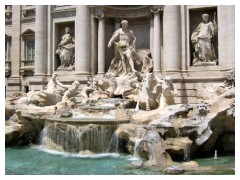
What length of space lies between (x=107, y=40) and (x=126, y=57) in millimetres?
2420

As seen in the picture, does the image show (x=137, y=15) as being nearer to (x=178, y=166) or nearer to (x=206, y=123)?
(x=206, y=123)

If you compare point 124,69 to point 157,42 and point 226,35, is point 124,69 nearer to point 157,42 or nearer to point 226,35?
point 157,42

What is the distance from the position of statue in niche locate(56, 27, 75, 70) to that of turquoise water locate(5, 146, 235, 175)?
7864 millimetres

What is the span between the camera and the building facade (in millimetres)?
14742

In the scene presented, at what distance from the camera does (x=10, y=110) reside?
1400 centimetres

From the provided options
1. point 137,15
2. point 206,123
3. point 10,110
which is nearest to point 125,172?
point 206,123

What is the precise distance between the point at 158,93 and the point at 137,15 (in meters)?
6.81

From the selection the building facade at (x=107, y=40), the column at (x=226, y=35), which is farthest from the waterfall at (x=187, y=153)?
the column at (x=226, y=35)

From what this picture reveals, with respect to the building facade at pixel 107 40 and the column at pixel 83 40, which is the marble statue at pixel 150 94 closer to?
the building facade at pixel 107 40

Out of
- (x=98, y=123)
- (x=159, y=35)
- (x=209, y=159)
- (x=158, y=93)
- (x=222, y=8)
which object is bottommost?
(x=209, y=159)

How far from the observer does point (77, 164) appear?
9.13 meters

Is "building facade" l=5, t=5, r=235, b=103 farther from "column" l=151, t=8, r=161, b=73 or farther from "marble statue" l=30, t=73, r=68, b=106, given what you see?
"marble statue" l=30, t=73, r=68, b=106

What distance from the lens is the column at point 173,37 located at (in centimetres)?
1507

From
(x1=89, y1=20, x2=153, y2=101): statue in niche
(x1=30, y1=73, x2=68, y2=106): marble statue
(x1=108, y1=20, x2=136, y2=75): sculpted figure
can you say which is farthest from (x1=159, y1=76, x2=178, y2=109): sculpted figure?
(x1=30, y1=73, x2=68, y2=106): marble statue
